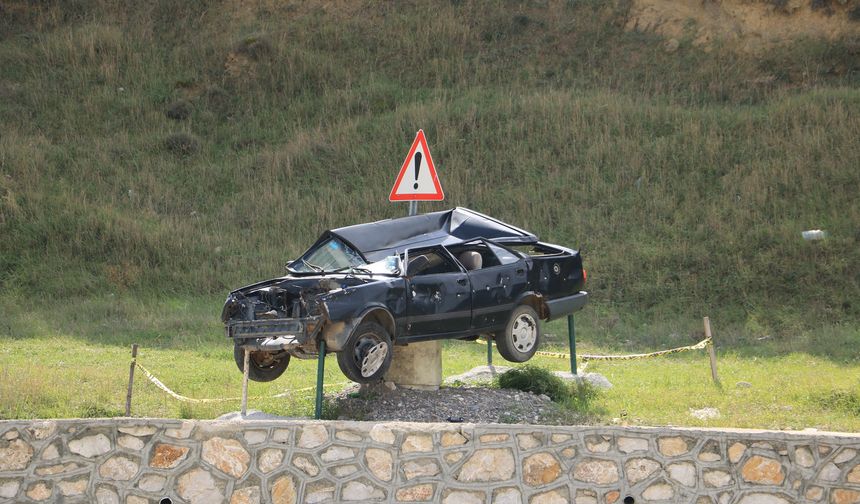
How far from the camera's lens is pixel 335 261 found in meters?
12.2

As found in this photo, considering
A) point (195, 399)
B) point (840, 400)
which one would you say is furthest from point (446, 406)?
point (840, 400)

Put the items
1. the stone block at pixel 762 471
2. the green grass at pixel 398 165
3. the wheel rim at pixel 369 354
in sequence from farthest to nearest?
the green grass at pixel 398 165 < the wheel rim at pixel 369 354 < the stone block at pixel 762 471

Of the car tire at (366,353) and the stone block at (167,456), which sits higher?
the car tire at (366,353)

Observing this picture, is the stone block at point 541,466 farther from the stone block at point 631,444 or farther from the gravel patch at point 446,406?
the gravel patch at point 446,406

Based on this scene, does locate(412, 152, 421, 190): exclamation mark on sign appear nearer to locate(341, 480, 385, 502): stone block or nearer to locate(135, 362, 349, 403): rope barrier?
locate(135, 362, 349, 403): rope barrier

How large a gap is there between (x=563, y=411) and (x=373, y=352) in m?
2.44

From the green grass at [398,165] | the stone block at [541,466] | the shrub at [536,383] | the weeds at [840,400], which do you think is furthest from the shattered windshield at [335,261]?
the weeds at [840,400]

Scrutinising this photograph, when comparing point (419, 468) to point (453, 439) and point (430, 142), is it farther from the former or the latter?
point (430, 142)

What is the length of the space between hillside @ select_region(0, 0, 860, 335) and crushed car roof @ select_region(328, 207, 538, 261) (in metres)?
8.47

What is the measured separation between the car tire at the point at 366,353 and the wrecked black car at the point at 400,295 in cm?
1

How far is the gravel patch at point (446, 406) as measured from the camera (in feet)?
38.0

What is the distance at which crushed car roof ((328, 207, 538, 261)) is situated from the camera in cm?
1220

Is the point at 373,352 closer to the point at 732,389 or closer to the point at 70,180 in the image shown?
the point at 732,389

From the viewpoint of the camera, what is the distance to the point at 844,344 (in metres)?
18.0
